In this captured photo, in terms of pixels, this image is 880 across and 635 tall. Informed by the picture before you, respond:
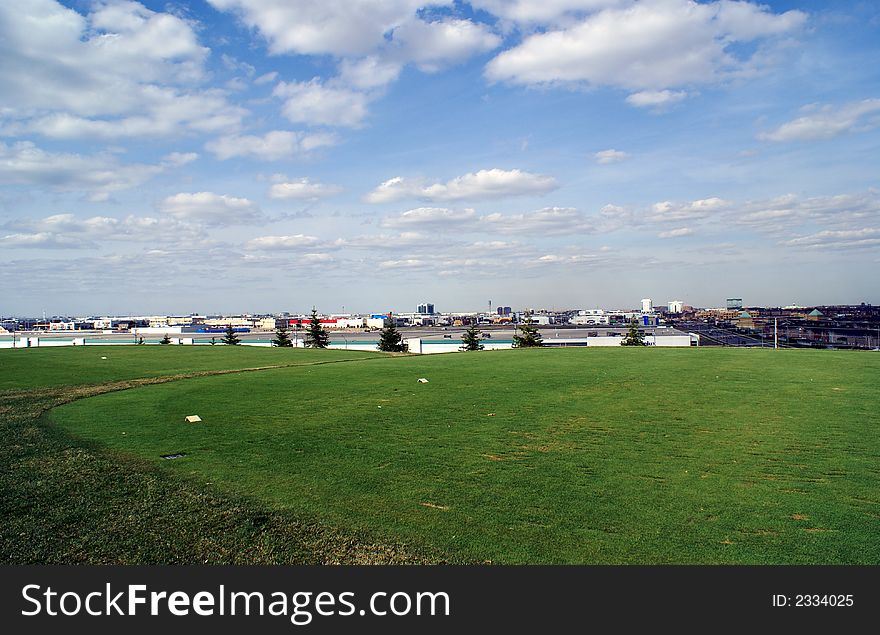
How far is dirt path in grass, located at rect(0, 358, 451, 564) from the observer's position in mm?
4285

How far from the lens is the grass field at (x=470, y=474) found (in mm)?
4496

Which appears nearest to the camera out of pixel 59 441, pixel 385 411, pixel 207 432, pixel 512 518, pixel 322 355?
pixel 512 518

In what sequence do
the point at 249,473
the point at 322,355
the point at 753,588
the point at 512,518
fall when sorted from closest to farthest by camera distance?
1. the point at 753,588
2. the point at 512,518
3. the point at 249,473
4. the point at 322,355

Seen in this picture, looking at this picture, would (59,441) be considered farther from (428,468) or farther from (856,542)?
(856,542)

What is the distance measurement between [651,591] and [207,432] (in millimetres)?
7621

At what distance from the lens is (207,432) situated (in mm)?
9180

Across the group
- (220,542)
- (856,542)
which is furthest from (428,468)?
(856,542)

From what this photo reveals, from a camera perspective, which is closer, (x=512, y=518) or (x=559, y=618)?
(x=559, y=618)

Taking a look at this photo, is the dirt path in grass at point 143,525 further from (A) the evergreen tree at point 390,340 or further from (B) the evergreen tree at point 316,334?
(B) the evergreen tree at point 316,334

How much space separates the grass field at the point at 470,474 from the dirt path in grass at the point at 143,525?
3 centimetres

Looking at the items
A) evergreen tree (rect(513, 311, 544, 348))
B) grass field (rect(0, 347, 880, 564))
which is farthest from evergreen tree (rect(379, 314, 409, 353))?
grass field (rect(0, 347, 880, 564))

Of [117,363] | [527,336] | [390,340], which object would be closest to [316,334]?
[390,340]

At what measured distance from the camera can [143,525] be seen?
4.88 meters

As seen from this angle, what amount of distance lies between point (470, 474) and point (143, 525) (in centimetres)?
354
